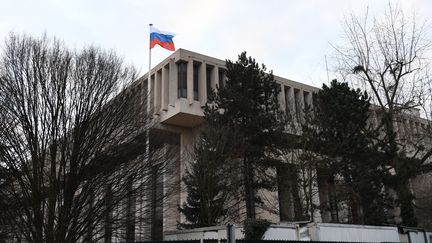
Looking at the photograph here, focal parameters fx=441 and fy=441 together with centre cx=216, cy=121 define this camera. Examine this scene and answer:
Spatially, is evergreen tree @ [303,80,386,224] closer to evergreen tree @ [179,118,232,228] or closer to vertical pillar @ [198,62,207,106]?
evergreen tree @ [179,118,232,228]

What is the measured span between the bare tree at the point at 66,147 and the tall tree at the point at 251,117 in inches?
417

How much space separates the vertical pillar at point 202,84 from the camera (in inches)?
1471

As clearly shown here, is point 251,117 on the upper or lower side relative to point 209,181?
upper

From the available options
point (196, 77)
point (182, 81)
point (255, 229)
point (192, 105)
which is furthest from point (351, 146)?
point (196, 77)

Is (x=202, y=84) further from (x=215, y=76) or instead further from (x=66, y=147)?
(x=66, y=147)

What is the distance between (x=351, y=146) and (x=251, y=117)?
6.39 metres

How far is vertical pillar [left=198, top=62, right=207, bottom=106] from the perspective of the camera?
37.4m

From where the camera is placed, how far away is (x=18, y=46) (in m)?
16.0

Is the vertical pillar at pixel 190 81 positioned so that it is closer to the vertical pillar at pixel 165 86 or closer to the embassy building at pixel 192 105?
the embassy building at pixel 192 105

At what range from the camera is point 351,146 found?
26312 mm

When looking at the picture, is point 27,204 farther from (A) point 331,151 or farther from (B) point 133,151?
(A) point 331,151

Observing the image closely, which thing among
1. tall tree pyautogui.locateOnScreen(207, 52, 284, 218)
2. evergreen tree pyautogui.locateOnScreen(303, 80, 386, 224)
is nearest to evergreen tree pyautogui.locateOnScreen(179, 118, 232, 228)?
tall tree pyautogui.locateOnScreen(207, 52, 284, 218)

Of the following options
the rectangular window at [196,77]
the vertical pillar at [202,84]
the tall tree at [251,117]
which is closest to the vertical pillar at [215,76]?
the vertical pillar at [202,84]

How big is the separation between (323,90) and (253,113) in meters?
4.74
